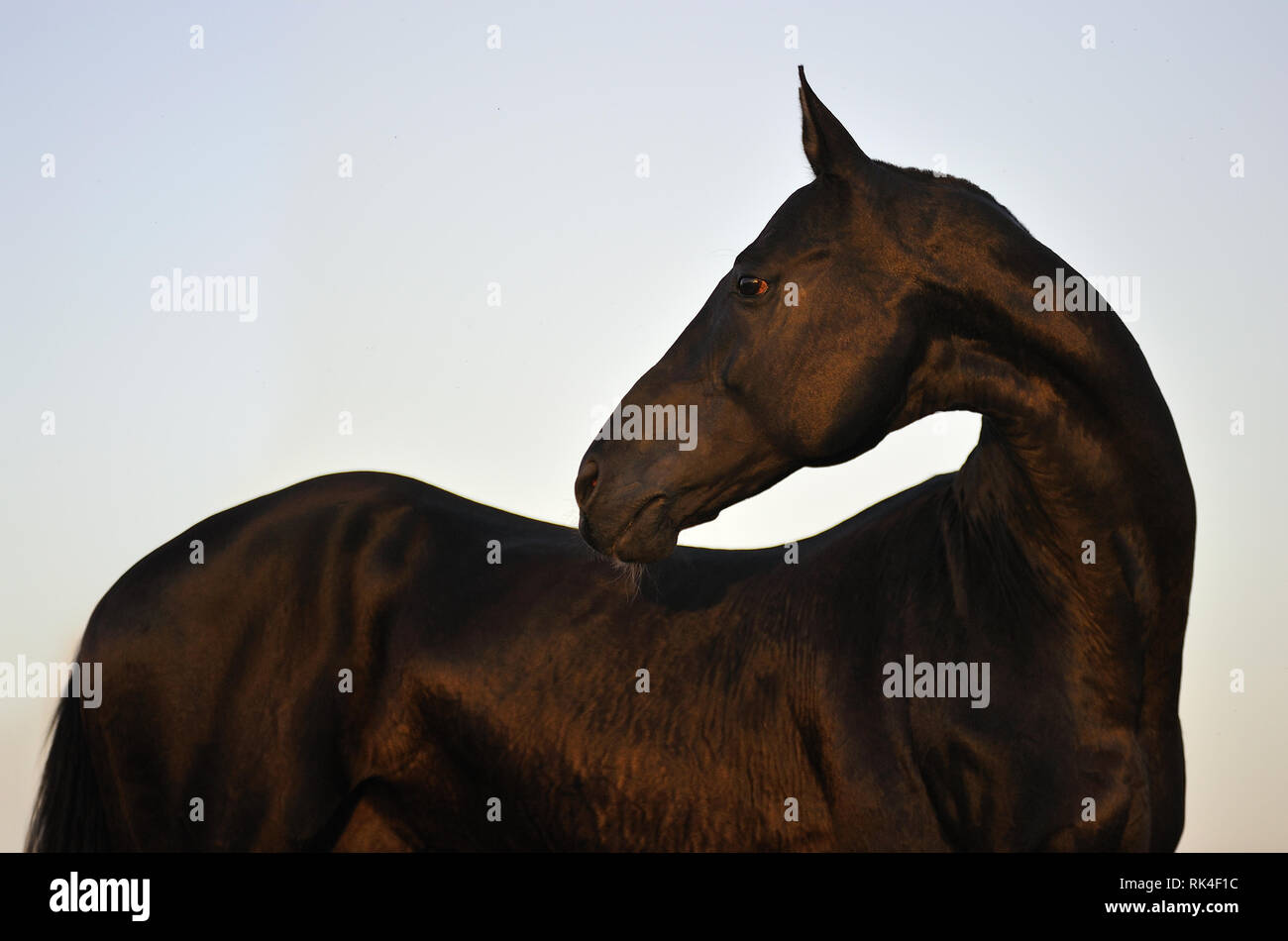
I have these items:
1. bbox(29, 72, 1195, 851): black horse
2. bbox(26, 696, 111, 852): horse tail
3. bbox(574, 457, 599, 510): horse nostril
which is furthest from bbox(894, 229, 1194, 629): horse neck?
bbox(26, 696, 111, 852): horse tail

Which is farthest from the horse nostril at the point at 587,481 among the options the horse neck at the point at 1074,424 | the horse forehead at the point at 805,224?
the horse neck at the point at 1074,424

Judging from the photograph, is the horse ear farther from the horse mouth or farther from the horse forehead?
the horse mouth

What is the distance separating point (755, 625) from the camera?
3.91 metres

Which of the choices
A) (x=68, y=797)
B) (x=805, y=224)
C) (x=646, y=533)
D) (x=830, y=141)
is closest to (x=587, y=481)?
(x=646, y=533)

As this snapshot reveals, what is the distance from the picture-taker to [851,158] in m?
3.48

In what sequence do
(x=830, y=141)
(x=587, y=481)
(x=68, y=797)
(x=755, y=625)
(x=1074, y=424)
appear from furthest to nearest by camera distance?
1. (x=68, y=797)
2. (x=755, y=625)
3. (x=587, y=481)
4. (x=830, y=141)
5. (x=1074, y=424)

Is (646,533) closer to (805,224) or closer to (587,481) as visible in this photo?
(587,481)

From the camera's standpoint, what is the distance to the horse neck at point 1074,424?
3.29 meters

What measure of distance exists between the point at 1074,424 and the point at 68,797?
355cm

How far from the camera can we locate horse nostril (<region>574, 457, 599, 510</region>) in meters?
3.56

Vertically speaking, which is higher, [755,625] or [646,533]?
[646,533]
